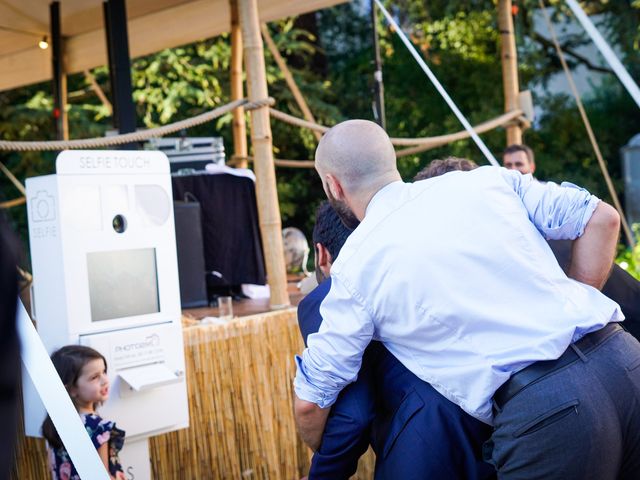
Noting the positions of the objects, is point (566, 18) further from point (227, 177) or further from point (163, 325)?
point (163, 325)

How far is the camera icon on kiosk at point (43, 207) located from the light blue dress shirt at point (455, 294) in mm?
1220

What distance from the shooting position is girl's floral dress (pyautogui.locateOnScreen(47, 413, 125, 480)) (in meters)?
2.72

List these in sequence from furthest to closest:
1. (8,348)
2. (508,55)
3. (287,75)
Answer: (287,75) → (508,55) → (8,348)

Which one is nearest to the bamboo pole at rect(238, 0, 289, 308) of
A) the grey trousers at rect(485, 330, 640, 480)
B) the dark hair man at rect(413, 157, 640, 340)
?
the dark hair man at rect(413, 157, 640, 340)

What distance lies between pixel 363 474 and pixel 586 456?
7.58 ft

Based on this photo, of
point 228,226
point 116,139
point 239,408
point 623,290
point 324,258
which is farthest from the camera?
point 228,226

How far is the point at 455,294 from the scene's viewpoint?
178cm

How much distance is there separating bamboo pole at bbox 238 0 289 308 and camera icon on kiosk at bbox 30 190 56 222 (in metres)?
1.29

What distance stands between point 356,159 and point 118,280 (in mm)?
1261

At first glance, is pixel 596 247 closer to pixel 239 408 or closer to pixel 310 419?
pixel 310 419

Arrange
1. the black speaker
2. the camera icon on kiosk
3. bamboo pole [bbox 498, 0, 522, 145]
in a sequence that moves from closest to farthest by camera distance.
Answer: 1. the camera icon on kiosk
2. the black speaker
3. bamboo pole [bbox 498, 0, 522, 145]

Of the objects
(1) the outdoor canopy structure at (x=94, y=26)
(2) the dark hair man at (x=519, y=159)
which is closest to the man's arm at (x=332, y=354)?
(2) the dark hair man at (x=519, y=159)

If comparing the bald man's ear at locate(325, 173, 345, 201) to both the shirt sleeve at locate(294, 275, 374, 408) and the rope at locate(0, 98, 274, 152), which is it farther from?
the rope at locate(0, 98, 274, 152)

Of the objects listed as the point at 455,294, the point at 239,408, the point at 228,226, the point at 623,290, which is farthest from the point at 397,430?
the point at 228,226
